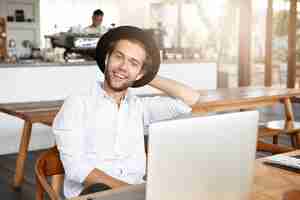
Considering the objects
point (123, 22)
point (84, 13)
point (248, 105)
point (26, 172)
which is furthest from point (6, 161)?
point (123, 22)

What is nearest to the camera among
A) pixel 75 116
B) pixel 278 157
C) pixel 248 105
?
pixel 75 116

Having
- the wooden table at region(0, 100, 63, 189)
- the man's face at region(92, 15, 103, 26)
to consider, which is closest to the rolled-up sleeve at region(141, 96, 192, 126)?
the wooden table at region(0, 100, 63, 189)

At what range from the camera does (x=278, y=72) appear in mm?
9633

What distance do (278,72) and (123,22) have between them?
329cm

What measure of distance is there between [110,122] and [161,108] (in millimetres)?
279

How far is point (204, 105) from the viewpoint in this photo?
3705mm

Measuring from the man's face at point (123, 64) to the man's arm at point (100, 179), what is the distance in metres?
0.31

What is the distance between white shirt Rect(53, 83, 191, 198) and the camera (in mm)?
1586

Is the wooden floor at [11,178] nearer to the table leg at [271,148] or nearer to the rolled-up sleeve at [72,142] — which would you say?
the table leg at [271,148]

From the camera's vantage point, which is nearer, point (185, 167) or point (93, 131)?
point (185, 167)

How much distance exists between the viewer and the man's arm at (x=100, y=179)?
1551mm

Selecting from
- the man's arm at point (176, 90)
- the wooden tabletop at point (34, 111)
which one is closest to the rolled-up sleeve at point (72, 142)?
the man's arm at point (176, 90)

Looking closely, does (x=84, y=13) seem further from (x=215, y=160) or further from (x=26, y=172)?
(x=215, y=160)

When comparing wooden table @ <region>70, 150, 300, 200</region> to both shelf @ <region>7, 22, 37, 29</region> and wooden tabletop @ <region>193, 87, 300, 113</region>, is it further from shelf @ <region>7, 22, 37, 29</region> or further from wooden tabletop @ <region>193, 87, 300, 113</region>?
shelf @ <region>7, 22, 37, 29</region>
